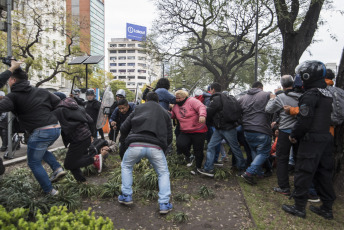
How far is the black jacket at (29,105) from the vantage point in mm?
3592

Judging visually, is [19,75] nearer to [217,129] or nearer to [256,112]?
[217,129]

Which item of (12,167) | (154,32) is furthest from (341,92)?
(154,32)

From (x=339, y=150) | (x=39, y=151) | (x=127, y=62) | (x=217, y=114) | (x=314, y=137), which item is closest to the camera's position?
(x=314, y=137)

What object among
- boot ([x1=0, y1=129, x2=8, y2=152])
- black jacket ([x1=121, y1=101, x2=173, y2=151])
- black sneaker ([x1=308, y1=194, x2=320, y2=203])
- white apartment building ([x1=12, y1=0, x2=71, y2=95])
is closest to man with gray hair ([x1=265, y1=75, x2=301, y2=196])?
black sneaker ([x1=308, y1=194, x2=320, y2=203])

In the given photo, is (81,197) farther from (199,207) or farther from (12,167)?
(12,167)

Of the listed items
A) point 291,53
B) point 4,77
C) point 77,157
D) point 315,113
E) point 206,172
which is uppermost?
point 291,53

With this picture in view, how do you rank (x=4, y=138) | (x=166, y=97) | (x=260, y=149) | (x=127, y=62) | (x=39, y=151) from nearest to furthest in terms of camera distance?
1. (x=39, y=151)
2. (x=260, y=149)
3. (x=166, y=97)
4. (x=4, y=138)
5. (x=127, y=62)

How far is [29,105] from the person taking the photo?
3664 millimetres

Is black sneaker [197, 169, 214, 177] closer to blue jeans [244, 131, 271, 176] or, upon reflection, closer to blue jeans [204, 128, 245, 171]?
blue jeans [204, 128, 245, 171]

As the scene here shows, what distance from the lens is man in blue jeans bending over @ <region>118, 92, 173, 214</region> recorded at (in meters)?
3.53

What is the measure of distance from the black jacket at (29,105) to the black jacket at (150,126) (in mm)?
1329

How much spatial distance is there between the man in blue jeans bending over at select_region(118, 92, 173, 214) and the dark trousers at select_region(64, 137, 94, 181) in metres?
1.08

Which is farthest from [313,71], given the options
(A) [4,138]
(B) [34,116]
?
(A) [4,138]

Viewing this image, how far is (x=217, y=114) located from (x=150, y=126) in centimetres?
207
